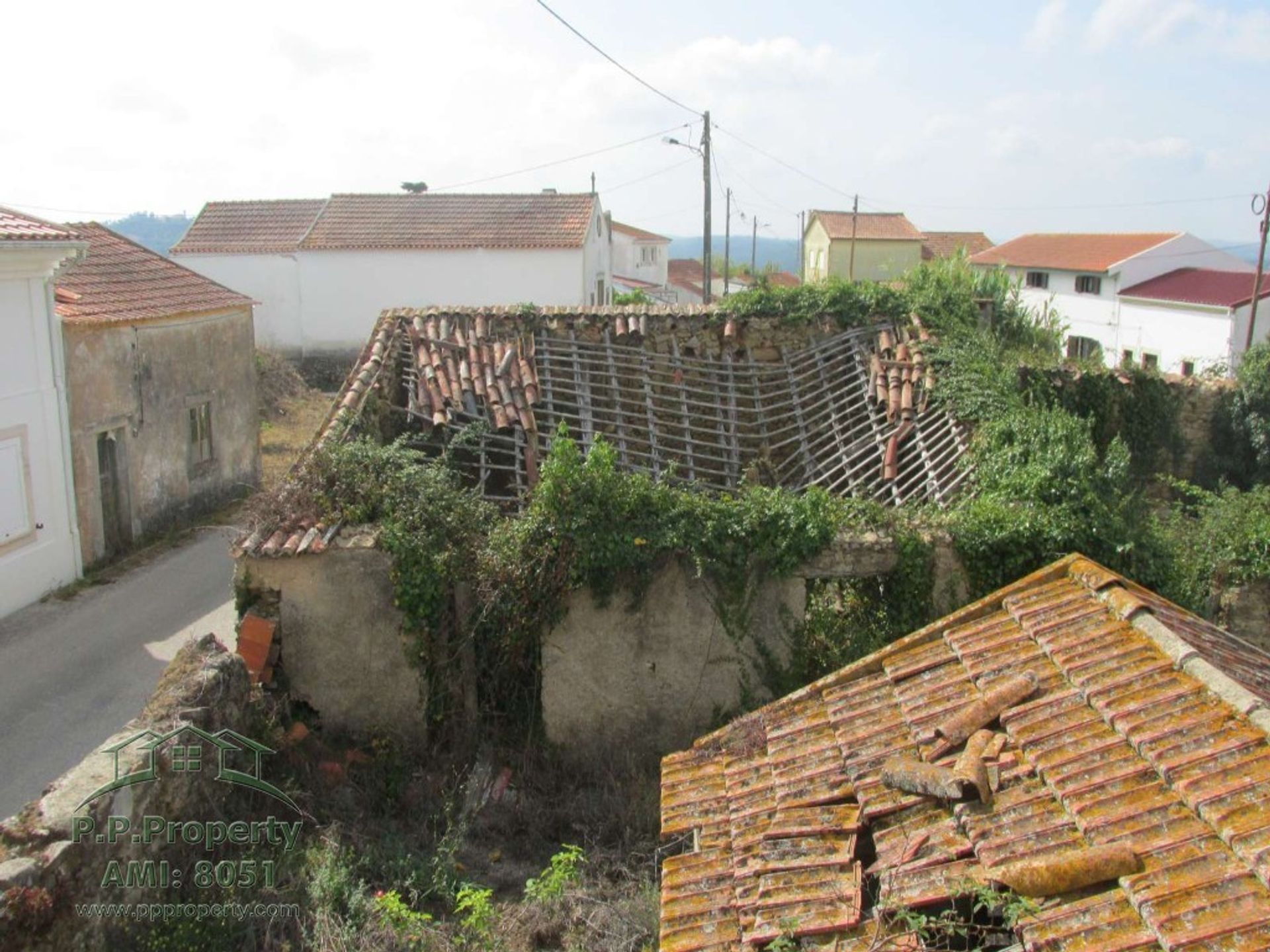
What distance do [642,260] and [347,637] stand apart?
174 ft

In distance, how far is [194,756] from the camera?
7754mm

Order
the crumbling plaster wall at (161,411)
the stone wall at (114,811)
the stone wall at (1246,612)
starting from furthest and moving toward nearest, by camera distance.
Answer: the crumbling plaster wall at (161,411)
the stone wall at (1246,612)
the stone wall at (114,811)

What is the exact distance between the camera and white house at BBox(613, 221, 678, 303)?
55.1 m

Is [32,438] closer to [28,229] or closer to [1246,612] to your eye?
[28,229]

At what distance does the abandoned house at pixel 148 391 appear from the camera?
1572 cm

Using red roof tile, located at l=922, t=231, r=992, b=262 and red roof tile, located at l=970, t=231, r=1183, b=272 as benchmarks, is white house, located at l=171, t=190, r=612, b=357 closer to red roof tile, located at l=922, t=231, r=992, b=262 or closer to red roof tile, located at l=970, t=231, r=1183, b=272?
red roof tile, located at l=970, t=231, r=1183, b=272

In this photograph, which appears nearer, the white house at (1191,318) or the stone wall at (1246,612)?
the stone wall at (1246,612)

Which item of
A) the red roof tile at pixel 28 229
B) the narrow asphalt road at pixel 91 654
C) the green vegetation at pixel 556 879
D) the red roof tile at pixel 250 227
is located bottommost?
the narrow asphalt road at pixel 91 654

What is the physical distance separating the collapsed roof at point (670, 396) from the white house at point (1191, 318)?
21.5 meters

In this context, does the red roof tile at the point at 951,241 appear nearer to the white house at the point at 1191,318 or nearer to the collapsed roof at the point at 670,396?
the white house at the point at 1191,318

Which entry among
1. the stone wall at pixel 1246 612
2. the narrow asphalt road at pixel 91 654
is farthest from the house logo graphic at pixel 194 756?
the stone wall at pixel 1246 612

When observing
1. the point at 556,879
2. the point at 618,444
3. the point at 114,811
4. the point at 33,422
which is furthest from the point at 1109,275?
the point at 114,811

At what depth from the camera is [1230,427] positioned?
56.0 ft

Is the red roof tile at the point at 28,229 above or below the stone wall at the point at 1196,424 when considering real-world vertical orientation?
above
